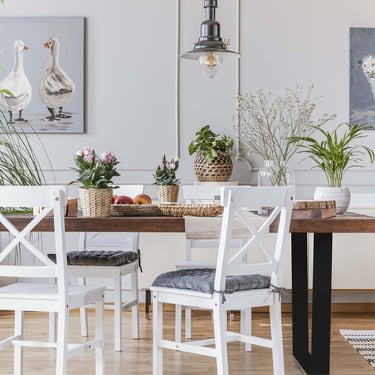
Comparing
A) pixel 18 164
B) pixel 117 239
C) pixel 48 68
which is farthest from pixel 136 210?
pixel 48 68

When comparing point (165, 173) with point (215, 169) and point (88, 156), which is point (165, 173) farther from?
point (215, 169)

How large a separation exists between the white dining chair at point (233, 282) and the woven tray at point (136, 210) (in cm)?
29

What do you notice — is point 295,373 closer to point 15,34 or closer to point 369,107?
point 369,107

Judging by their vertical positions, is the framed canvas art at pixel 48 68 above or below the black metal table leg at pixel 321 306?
above

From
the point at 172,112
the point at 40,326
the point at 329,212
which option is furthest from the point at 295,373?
the point at 172,112

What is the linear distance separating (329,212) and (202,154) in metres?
1.71

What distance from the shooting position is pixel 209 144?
4.33m

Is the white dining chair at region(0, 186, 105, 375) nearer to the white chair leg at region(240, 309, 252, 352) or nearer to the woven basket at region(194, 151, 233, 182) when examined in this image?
the white chair leg at region(240, 309, 252, 352)

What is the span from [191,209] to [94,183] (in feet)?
1.33

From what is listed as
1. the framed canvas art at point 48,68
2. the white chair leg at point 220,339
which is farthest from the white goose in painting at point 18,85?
the white chair leg at point 220,339

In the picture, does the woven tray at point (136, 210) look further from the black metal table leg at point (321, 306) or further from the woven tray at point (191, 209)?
the black metal table leg at point (321, 306)

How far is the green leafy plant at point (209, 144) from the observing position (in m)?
4.30

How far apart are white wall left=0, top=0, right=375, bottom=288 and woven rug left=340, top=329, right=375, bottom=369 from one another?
3.62 ft

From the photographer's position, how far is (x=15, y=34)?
4.58 metres
